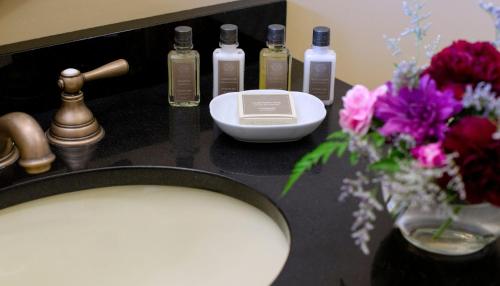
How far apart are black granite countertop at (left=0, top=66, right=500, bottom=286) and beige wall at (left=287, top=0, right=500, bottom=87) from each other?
5.1 inches

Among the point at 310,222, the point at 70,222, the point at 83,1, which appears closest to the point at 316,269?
the point at 310,222

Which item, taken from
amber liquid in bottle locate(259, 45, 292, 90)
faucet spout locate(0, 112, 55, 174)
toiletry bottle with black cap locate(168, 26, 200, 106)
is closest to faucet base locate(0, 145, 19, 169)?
faucet spout locate(0, 112, 55, 174)

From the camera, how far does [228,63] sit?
1217mm

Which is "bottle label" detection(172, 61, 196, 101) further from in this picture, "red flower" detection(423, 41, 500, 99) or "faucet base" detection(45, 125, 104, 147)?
"red flower" detection(423, 41, 500, 99)

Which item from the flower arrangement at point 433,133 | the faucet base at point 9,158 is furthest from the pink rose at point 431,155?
the faucet base at point 9,158

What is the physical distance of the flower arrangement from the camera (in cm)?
75

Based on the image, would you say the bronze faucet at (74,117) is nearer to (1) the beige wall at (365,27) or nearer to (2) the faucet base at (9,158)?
(2) the faucet base at (9,158)

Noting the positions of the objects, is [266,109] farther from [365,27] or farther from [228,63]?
[365,27]

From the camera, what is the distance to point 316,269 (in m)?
0.88

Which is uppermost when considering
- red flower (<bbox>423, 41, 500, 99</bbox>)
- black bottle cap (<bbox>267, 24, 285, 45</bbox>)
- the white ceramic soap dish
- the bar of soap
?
red flower (<bbox>423, 41, 500, 99</bbox>)

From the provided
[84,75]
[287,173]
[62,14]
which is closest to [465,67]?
[287,173]

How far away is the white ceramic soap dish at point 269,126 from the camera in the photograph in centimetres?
112

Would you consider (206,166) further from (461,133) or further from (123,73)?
(461,133)

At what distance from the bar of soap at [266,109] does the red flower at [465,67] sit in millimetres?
349
